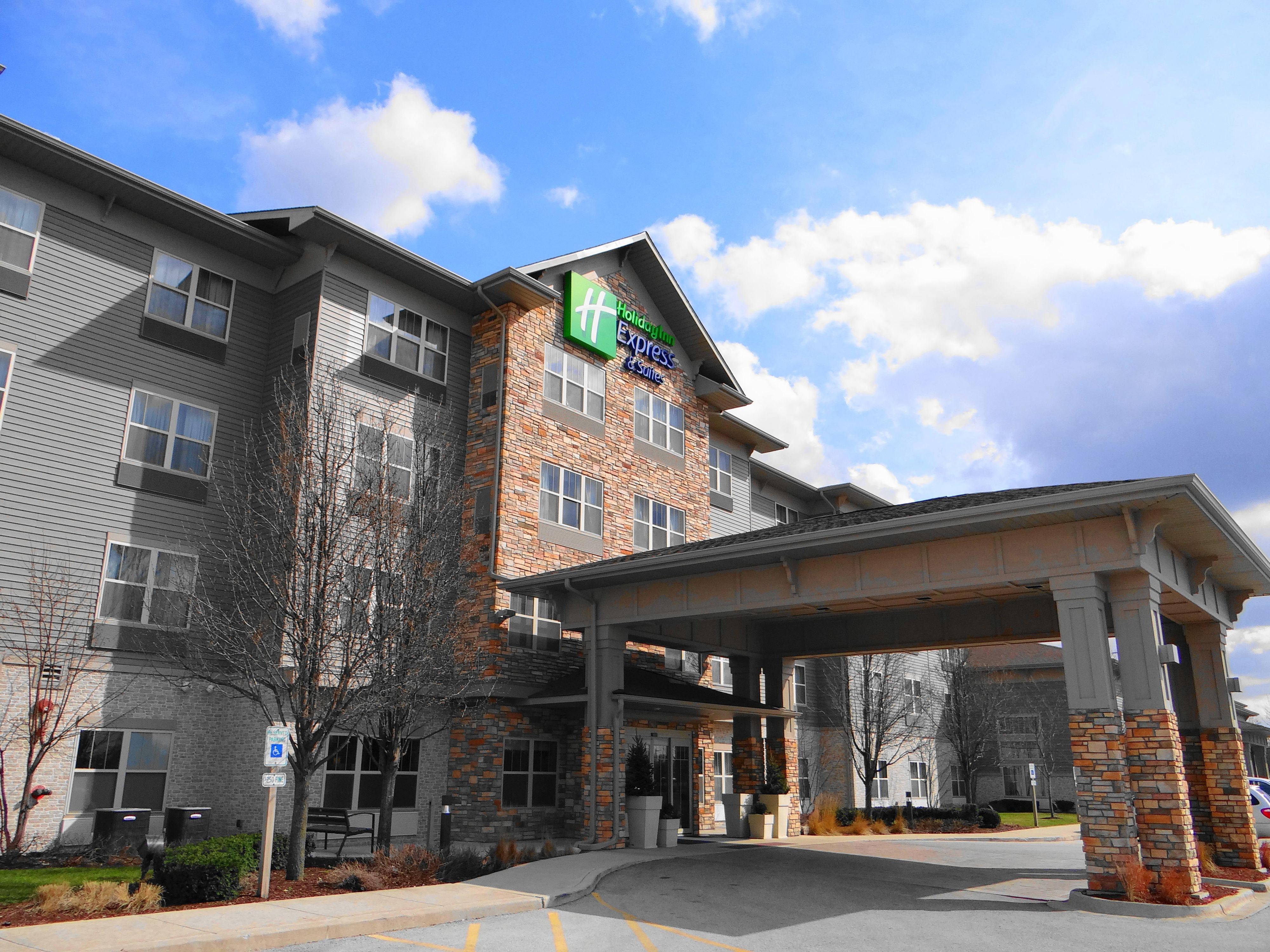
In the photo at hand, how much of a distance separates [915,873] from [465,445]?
47.5 ft

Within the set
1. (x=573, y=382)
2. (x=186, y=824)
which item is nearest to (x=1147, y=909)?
(x=186, y=824)

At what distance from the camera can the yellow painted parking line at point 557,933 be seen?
32.8 ft

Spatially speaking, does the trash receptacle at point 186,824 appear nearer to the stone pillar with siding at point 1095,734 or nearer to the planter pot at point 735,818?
the planter pot at point 735,818

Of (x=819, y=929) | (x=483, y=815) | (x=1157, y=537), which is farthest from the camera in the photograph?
(x=483, y=815)

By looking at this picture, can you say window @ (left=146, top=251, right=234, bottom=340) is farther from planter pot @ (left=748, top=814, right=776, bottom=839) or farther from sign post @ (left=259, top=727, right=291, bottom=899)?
planter pot @ (left=748, top=814, right=776, bottom=839)

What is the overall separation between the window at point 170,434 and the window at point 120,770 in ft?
18.2

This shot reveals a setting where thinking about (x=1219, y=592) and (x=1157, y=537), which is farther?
(x=1219, y=592)

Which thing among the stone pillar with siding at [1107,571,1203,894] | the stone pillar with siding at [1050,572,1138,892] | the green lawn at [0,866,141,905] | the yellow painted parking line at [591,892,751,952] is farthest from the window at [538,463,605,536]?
the stone pillar with siding at [1107,571,1203,894]

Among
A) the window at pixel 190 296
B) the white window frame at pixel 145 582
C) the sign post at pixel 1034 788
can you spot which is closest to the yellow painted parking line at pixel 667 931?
the white window frame at pixel 145 582

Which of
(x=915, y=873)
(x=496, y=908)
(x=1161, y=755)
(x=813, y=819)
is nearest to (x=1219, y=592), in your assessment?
(x=1161, y=755)

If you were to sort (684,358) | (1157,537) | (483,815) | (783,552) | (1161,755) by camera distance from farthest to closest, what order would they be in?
(684,358) < (483,815) < (783,552) < (1157,537) < (1161,755)

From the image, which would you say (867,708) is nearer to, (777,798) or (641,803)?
(777,798)

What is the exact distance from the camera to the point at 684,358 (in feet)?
100

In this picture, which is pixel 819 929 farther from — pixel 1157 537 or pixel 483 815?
pixel 483 815
